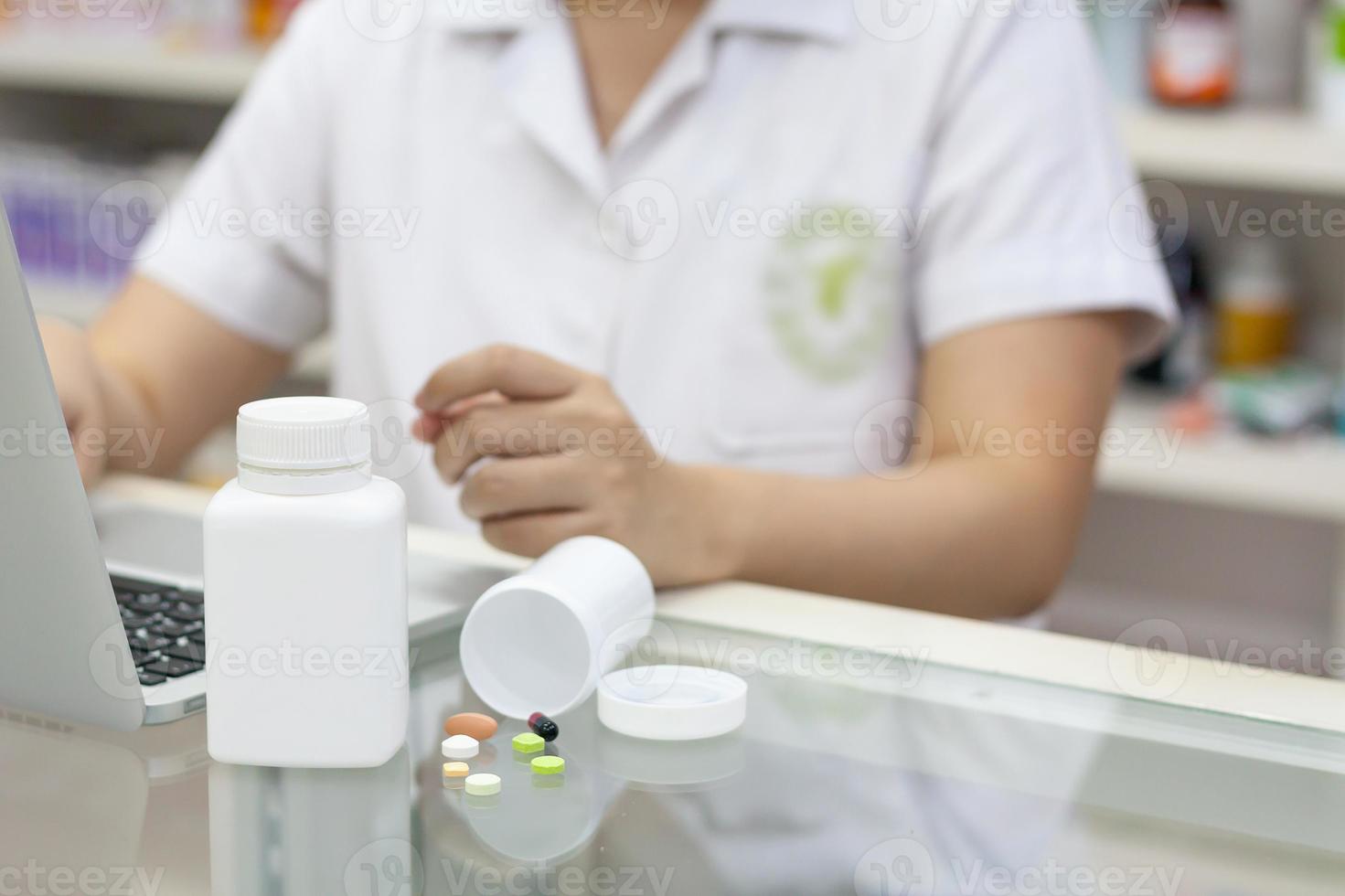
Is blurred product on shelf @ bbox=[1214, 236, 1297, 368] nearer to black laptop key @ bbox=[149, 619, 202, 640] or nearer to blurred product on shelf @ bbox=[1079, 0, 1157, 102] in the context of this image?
blurred product on shelf @ bbox=[1079, 0, 1157, 102]

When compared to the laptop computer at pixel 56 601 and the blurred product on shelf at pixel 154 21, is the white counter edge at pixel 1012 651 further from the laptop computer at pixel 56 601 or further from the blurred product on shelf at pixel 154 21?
the blurred product on shelf at pixel 154 21

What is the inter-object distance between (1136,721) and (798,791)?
0.44 ft

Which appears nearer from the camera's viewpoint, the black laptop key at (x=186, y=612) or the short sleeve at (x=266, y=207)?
the black laptop key at (x=186, y=612)

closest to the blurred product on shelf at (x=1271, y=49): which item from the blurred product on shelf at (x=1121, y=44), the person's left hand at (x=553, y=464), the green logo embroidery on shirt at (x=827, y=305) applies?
the blurred product on shelf at (x=1121, y=44)

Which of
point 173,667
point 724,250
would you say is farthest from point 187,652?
point 724,250

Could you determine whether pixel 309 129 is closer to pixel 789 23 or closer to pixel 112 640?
pixel 789 23

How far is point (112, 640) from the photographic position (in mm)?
480

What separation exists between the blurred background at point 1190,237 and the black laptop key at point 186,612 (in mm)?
1044

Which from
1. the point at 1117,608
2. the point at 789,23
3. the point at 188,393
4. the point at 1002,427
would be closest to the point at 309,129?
the point at 188,393

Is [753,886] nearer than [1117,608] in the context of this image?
Yes

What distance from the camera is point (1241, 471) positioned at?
1.47 metres

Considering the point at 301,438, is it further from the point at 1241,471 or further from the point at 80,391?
the point at 1241,471

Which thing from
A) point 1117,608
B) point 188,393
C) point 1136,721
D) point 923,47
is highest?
point 923,47

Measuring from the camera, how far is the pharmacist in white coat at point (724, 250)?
865 millimetres
